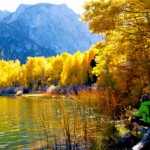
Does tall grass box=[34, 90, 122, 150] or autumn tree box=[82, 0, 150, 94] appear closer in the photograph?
tall grass box=[34, 90, 122, 150]

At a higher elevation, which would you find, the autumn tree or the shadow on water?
the autumn tree

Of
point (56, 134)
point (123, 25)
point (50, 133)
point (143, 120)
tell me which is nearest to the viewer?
point (143, 120)

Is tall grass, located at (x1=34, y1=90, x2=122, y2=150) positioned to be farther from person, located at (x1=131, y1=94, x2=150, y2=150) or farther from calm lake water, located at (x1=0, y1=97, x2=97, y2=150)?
person, located at (x1=131, y1=94, x2=150, y2=150)

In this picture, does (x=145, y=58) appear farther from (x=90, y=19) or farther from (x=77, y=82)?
(x=77, y=82)

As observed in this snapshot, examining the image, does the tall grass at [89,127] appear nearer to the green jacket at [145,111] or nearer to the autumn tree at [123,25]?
the green jacket at [145,111]

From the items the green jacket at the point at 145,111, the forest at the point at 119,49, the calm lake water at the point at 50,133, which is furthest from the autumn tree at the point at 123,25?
the green jacket at the point at 145,111

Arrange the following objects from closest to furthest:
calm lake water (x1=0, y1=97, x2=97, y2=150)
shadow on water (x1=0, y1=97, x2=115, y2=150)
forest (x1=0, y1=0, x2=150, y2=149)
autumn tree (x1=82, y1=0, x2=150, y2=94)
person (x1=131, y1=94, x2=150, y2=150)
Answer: person (x1=131, y1=94, x2=150, y2=150) → shadow on water (x1=0, y1=97, x2=115, y2=150) → calm lake water (x1=0, y1=97, x2=97, y2=150) → autumn tree (x1=82, y1=0, x2=150, y2=94) → forest (x1=0, y1=0, x2=150, y2=149)

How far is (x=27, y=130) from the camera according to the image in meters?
28.1

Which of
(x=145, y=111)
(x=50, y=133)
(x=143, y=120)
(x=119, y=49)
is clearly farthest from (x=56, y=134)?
(x=145, y=111)

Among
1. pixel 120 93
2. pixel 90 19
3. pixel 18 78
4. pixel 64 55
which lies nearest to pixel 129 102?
pixel 120 93

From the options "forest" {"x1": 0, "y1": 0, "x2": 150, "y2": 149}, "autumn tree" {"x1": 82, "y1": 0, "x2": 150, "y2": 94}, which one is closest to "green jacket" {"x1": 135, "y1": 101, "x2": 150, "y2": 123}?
"forest" {"x1": 0, "y1": 0, "x2": 150, "y2": 149}

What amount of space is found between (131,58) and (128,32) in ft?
6.02

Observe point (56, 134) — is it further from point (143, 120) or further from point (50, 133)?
point (143, 120)

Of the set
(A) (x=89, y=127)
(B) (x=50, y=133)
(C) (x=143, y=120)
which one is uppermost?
(C) (x=143, y=120)
